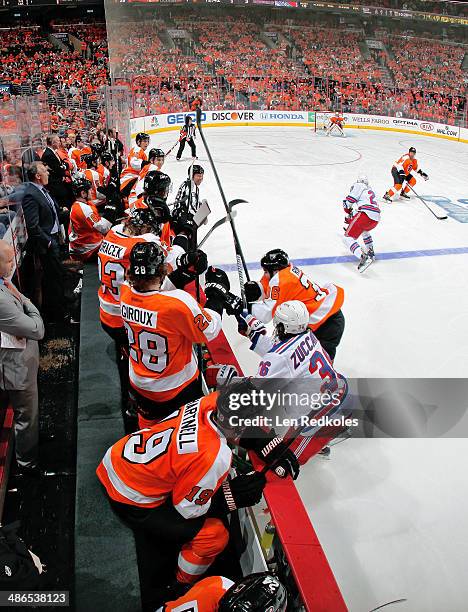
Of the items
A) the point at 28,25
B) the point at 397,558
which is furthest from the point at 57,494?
the point at 28,25

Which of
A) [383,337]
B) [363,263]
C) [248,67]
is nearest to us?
[383,337]

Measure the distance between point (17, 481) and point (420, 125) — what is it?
18300 millimetres

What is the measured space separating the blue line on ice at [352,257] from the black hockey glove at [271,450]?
13.1 feet

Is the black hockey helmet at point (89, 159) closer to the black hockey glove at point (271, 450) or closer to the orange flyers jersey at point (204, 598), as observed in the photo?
the black hockey glove at point (271, 450)

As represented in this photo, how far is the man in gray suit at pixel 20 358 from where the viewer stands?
264 cm

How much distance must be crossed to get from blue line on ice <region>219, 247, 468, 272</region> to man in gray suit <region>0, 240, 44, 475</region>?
374 cm

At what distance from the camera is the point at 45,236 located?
4562mm

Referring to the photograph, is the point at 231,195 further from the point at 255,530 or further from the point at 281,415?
the point at 255,530

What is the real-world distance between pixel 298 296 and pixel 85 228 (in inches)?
96.7

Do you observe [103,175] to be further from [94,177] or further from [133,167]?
Answer: [133,167]

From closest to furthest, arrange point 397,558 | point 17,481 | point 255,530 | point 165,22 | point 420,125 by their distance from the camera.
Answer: point 255,530 < point 397,558 < point 17,481 < point 420,125 < point 165,22

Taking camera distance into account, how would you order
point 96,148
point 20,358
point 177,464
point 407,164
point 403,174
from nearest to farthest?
point 177,464
point 20,358
point 96,148
point 407,164
point 403,174

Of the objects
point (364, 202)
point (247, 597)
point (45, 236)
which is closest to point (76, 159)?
point (45, 236)

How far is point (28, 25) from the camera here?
25.5 m
